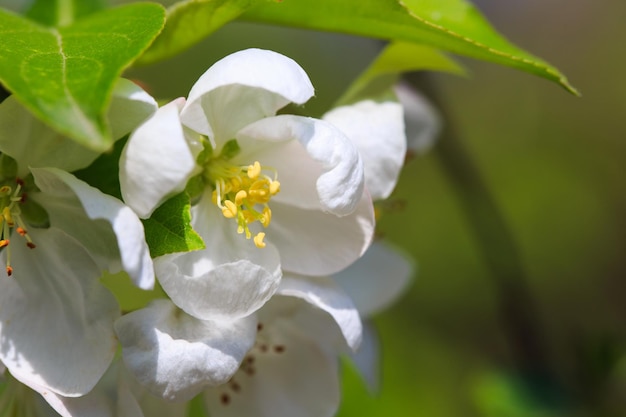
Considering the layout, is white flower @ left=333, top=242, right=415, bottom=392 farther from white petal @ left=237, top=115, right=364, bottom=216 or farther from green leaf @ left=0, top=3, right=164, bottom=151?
green leaf @ left=0, top=3, right=164, bottom=151

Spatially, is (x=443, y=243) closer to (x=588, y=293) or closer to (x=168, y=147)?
(x=588, y=293)

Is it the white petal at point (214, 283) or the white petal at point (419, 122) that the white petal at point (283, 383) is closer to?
the white petal at point (214, 283)

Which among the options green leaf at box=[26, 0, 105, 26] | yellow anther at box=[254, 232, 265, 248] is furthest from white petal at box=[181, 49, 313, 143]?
green leaf at box=[26, 0, 105, 26]

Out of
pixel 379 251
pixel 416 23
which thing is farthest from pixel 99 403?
pixel 379 251

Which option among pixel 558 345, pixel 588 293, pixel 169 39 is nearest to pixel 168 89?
pixel 588 293

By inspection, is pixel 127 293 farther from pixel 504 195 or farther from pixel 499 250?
pixel 504 195

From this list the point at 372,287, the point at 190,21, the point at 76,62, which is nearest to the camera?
the point at 76,62
